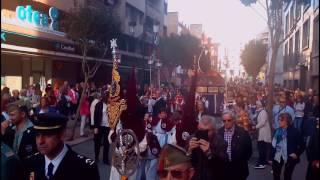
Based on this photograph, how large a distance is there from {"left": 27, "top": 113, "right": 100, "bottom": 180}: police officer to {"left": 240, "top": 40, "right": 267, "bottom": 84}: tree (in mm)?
1292

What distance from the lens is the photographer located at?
10.7ft

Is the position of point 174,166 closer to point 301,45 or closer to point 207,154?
point 207,154

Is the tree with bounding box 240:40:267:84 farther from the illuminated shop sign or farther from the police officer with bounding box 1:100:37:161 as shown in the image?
the illuminated shop sign

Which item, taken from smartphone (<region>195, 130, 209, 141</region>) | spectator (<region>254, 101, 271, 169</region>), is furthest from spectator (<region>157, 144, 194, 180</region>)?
spectator (<region>254, 101, 271, 169</region>)

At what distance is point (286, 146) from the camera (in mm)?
6625

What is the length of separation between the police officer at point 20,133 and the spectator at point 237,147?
5.83 ft

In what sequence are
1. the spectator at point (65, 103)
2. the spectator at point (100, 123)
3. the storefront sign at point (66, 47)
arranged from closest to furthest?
the spectator at point (100, 123) < the spectator at point (65, 103) < the storefront sign at point (66, 47)

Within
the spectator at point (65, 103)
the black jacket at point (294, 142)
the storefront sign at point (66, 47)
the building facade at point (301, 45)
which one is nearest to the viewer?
the building facade at point (301, 45)

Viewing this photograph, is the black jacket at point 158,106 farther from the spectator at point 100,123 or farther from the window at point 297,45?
the window at point 297,45

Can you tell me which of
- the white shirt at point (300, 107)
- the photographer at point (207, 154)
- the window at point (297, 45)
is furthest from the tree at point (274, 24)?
the photographer at point (207, 154)

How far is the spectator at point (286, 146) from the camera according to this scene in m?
6.53

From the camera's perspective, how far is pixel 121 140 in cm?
528

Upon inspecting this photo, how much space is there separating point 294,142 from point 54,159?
4497 mm

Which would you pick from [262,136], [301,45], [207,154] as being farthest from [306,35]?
[262,136]
